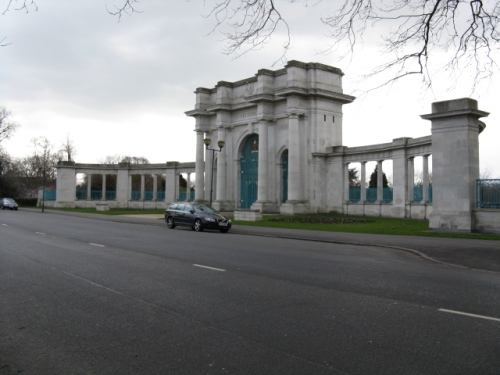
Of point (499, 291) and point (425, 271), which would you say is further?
point (425, 271)

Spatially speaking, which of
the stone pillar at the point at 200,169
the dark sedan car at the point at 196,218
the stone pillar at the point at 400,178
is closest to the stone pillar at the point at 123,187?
the stone pillar at the point at 200,169

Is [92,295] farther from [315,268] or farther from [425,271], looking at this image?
[425,271]

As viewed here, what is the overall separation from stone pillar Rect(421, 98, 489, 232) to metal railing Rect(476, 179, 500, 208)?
0.80 ft

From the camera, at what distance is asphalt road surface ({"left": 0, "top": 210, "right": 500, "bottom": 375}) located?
4.55 meters

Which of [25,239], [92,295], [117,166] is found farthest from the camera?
[117,166]

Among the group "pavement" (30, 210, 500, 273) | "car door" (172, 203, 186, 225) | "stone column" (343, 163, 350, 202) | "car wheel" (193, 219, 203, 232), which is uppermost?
"stone column" (343, 163, 350, 202)

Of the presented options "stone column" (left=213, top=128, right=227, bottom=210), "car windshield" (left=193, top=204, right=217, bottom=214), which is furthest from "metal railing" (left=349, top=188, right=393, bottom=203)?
Answer: "car windshield" (left=193, top=204, right=217, bottom=214)

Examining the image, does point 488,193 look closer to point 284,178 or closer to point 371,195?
point 371,195

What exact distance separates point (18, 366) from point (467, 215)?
20.1m

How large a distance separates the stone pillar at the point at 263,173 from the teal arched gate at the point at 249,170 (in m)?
3.21

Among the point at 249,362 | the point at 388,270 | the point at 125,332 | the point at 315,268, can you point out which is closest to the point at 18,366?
the point at 125,332

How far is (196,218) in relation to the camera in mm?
25172

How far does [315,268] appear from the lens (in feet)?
35.7

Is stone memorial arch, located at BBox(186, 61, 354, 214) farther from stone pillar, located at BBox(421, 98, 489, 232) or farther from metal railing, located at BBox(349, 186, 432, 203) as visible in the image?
stone pillar, located at BBox(421, 98, 489, 232)
